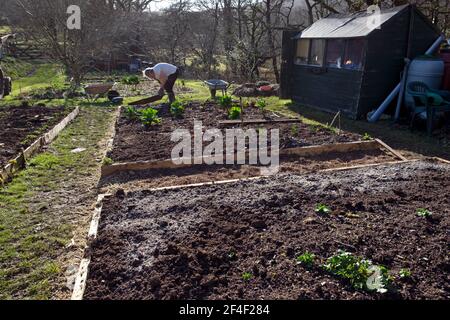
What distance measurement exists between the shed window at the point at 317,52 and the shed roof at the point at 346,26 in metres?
0.19

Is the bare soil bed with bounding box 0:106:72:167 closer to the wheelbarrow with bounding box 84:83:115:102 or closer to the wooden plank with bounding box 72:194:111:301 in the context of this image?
the wheelbarrow with bounding box 84:83:115:102

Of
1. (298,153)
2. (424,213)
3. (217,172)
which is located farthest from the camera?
(298,153)

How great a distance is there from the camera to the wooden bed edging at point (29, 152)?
519 centimetres

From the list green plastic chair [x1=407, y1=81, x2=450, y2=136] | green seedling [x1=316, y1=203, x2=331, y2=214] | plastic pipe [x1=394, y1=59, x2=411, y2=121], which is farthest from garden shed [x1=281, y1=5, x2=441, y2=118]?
green seedling [x1=316, y1=203, x2=331, y2=214]

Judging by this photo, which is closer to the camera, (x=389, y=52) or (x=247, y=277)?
(x=247, y=277)

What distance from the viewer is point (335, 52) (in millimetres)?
9906

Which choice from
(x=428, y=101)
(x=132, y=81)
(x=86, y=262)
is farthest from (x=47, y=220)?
(x=132, y=81)

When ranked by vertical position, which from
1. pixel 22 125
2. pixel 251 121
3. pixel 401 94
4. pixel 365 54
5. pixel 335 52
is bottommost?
pixel 22 125

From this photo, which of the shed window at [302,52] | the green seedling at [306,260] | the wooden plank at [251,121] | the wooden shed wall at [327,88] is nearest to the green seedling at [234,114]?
the wooden plank at [251,121]

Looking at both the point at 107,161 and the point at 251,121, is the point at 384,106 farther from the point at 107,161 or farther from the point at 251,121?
the point at 107,161

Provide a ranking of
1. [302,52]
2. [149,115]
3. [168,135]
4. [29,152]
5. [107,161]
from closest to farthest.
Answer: [107,161]
[29,152]
[168,135]
[149,115]
[302,52]

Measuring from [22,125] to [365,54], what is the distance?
26.9 ft
